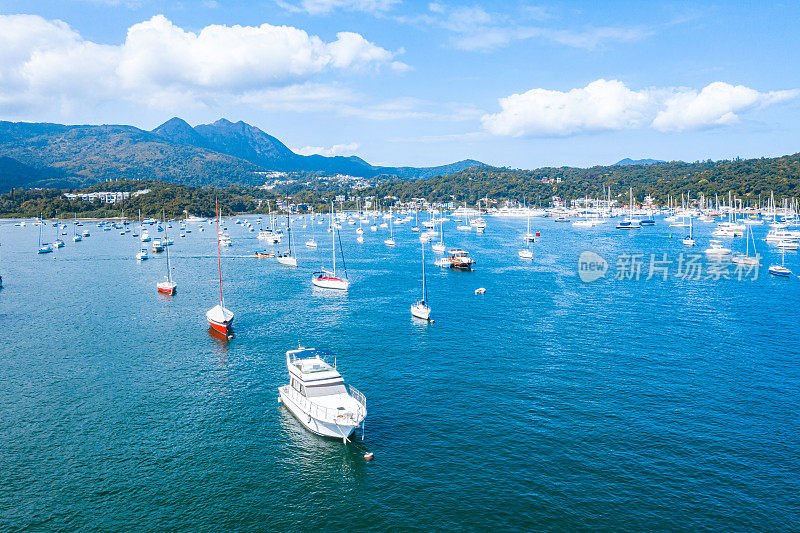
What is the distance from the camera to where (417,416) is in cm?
4175

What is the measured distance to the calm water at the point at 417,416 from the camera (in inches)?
1187

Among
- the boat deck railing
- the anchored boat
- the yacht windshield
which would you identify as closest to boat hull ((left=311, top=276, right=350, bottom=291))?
the anchored boat

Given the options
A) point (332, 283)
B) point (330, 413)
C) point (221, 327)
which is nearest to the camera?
point (330, 413)

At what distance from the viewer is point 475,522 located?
28828 mm

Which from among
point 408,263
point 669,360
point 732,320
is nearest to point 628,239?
point 408,263

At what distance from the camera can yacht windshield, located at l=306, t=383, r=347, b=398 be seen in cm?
3981

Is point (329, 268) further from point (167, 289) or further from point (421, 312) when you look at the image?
point (421, 312)

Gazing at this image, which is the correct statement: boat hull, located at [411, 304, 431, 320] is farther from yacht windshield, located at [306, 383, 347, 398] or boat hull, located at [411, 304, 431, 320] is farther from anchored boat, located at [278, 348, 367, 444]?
yacht windshield, located at [306, 383, 347, 398]

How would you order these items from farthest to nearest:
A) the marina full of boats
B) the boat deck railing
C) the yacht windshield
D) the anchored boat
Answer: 1. the marina full of boats
2. the yacht windshield
3. the anchored boat
4. the boat deck railing

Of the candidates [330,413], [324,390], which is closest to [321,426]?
[330,413]

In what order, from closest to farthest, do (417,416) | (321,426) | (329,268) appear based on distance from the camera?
(321,426) < (417,416) < (329,268)

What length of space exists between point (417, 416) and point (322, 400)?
8.50m

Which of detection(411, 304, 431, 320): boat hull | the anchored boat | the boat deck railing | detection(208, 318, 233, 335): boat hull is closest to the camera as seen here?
the boat deck railing

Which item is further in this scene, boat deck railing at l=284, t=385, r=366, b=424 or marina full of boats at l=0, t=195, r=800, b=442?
marina full of boats at l=0, t=195, r=800, b=442
